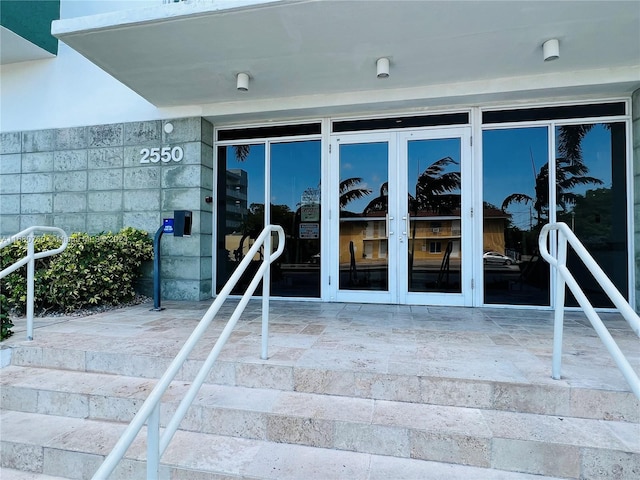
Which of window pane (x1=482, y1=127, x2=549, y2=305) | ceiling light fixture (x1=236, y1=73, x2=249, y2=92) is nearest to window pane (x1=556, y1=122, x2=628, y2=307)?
window pane (x1=482, y1=127, x2=549, y2=305)

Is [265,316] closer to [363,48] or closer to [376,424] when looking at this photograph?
[376,424]

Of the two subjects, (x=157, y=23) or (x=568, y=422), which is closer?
(x=568, y=422)

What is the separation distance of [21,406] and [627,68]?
19.4 feet

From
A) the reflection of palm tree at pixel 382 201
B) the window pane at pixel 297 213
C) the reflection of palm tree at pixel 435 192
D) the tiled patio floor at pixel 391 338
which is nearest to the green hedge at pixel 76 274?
the tiled patio floor at pixel 391 338

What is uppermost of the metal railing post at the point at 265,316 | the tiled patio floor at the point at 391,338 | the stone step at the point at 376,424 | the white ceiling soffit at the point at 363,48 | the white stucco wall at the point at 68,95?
the white stucco wall at the point at 68,95

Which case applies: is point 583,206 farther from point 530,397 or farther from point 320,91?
point 320,91

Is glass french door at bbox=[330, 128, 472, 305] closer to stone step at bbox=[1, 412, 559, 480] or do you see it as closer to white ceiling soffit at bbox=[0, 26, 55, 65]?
stone step at bbox=[1, 412, 559, 480]

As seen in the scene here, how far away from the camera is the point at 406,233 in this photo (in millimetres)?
4293

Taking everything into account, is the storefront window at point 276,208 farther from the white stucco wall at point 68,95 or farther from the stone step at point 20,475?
the stone step at point 20,475

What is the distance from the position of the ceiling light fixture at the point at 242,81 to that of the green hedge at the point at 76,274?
2.37 metres

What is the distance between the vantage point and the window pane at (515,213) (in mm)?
4051

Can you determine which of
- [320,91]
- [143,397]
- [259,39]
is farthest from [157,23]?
[143,397]

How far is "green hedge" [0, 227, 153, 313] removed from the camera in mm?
3812

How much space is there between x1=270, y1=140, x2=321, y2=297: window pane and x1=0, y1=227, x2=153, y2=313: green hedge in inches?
73.9
